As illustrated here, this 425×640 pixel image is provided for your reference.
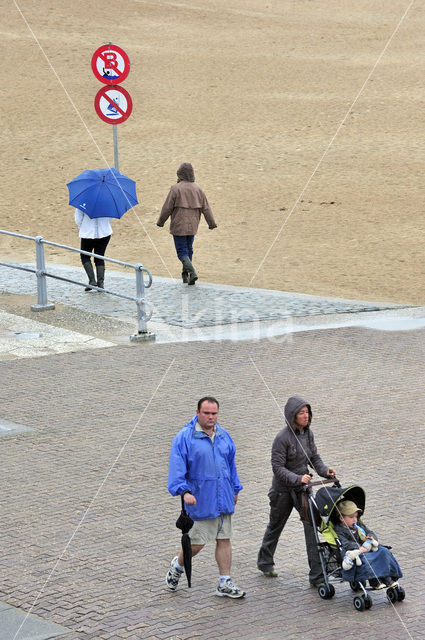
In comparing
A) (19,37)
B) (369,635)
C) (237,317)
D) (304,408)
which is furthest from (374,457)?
(19,37)

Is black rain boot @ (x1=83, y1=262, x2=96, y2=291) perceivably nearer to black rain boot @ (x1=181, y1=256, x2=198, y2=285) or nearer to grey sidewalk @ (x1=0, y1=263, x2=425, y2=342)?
grey sidewalk @ (x1=0, y1=263, x2=425, y2=342)

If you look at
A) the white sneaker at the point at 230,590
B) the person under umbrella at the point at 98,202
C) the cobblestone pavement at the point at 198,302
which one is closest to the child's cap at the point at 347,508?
the white sneaker at the point at 230,590

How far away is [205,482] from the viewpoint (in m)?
6.82

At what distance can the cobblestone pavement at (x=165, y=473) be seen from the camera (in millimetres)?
6516

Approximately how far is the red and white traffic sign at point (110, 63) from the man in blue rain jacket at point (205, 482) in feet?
34.8

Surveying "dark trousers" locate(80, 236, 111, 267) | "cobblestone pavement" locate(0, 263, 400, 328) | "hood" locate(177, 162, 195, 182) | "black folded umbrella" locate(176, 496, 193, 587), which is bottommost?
"black folded umbrella" locate(176, 496, 193, 587)

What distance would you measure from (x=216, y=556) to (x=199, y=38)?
39.9m

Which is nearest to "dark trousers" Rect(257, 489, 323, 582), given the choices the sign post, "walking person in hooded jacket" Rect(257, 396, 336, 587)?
"walking person in hooded jacket" Rect(257, 396, 336, 587)

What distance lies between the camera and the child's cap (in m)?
6.88

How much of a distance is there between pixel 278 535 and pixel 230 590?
639 mm

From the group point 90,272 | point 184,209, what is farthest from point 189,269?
point 90,272

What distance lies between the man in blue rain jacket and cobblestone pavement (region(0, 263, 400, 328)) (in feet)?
24.2

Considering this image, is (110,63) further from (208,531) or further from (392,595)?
(392,595)

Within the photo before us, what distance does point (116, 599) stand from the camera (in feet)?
21.9
